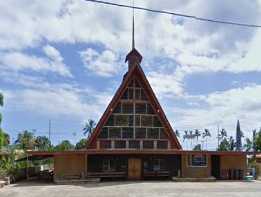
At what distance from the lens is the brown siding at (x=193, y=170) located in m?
27.3

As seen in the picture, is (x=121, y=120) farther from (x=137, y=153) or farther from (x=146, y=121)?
(x=137, y=153)

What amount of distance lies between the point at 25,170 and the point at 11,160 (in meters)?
1.99

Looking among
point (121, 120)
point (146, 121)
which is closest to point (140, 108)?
point (146, 121)

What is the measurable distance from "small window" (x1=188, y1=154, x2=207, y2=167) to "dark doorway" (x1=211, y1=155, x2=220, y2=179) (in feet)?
4.24

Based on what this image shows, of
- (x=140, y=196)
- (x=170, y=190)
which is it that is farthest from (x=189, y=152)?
(x=140, y=196)

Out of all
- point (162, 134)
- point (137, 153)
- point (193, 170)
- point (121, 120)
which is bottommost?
point (193, 170)

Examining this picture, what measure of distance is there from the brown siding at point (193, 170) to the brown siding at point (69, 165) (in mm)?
6776

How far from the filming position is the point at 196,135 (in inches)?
3644

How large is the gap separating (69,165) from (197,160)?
8.62m

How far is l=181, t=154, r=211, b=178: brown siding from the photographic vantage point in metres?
27.3

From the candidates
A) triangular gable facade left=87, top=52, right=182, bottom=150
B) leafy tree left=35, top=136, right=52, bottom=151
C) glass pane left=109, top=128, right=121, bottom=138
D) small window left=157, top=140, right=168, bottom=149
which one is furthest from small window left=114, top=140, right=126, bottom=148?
leafy tree left=35, top=136, right=52, bottom=151

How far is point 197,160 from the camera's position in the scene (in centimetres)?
2761

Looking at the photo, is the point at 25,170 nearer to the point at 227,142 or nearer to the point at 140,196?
the point at 140,196

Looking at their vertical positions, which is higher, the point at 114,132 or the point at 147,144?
the point at 114,132
